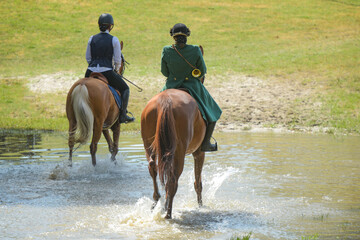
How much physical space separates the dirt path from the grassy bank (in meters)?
0.51

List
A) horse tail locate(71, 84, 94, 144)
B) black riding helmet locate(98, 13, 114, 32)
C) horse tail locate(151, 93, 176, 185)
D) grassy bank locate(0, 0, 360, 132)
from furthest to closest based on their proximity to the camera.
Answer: grassy bank locate(0, 0, 360, 132) → black riding helmet locate(98, 13, 114, 32) → horse tail locate(71, 84, 94, 144) → horse tail locate(151, 93, 176, 185)

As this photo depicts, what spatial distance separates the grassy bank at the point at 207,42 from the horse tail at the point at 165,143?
35.9 ft

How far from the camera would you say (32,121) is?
17.2 m

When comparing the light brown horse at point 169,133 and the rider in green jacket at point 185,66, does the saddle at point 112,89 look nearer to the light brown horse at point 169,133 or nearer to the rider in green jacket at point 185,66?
the rider in green jacket at point 185,66

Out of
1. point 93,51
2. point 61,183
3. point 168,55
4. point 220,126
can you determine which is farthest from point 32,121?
point 168,55

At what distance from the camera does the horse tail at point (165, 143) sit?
20.0ft

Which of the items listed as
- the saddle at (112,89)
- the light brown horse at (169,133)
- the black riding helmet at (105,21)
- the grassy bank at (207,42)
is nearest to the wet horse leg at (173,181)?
the light brown horse at (169,133)

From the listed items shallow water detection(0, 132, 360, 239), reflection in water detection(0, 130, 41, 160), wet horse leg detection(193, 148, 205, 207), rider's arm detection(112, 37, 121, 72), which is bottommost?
reflection in water detection(0, 130, 41, 160)

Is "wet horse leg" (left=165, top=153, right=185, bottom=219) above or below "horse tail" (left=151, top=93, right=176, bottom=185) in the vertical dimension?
below

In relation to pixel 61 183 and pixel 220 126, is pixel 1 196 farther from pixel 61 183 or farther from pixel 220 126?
pixel 220 126

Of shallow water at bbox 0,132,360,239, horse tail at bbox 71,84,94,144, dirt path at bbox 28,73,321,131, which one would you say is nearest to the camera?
shallow water at bbox 0,132,360,239

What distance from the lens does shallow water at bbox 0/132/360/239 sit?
5957 millimetres

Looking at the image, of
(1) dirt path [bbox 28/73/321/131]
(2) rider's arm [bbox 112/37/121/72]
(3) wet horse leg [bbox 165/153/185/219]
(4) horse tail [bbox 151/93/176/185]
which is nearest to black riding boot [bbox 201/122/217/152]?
(3) wet horse leg [bbox 165/153/185/219]

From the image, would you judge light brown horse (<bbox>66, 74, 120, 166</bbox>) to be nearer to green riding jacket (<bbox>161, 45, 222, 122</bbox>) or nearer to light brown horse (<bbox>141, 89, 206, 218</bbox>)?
green riding jacket (<bbox>161, 45, 222, 122</bbox>)
